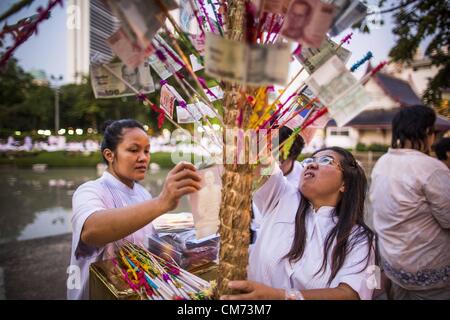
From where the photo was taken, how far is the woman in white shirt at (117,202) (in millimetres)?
933

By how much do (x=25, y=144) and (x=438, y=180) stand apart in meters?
20.1

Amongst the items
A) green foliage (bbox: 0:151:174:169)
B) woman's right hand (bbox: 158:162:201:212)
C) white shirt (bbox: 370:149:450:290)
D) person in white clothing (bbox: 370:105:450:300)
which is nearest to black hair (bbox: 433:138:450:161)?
person in white clothing (bbox: 370:105:450:300)

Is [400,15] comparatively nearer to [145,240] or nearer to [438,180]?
[438,180]

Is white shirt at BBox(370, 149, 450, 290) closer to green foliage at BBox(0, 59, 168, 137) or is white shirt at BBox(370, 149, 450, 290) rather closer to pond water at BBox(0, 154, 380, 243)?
pond water at BBox(0, 154, 380, 243)

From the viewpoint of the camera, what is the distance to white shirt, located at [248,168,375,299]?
1239mm

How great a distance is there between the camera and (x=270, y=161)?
1.08m

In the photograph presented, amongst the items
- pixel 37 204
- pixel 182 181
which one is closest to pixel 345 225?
pixel 182 181

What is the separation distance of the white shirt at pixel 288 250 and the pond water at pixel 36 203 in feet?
18.0

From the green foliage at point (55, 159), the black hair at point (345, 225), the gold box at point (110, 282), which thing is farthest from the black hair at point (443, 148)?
the green foliage at point (55, 159)

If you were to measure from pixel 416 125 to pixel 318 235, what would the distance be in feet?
4.02

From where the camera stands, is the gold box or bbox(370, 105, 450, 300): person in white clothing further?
bbox(370, 105, 450, 300): person in white clothing

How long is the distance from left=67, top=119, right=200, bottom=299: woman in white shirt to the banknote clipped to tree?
0.35ft

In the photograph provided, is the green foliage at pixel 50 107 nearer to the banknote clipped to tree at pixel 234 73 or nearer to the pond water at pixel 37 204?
the pond water at pixel 37 204

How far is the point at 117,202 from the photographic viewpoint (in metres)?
1.59
